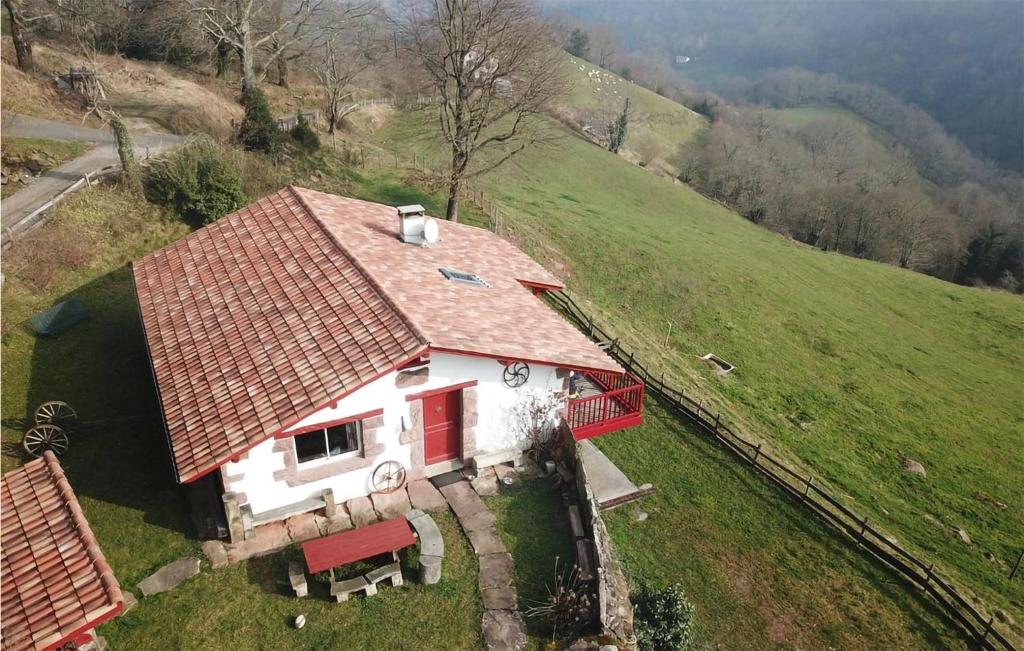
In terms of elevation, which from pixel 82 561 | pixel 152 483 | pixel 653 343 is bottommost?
pixel 653 343

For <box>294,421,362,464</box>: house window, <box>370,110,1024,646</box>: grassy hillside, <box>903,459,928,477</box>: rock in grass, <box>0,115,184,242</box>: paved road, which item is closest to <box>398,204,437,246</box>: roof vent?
<box>294,421,362,464</box>: house window

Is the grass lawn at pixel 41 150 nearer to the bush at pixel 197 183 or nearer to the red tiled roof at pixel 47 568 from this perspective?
the bush at pixel 197 183

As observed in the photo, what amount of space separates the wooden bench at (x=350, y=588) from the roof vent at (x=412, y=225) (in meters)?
10.2

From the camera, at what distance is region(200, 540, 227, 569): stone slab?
1190cm

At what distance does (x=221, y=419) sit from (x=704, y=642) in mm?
10828

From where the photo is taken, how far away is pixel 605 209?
48844 millimetres

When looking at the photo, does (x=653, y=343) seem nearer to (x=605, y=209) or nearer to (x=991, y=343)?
(x=605, y=209)

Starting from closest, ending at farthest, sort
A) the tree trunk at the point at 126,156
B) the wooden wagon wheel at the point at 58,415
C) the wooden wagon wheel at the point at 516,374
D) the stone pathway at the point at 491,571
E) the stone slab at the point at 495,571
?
the stone pathway at the point at 491,571, the stone slab at the point at 495,571, the wooden wagon wheel at the point at 516,374, the wooden wagon wheel at the point at 58,415, the tree trunk at the point at 126,156

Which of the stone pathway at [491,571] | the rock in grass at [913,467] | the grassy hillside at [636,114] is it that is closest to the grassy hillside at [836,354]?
the rock in grass at [913,467]

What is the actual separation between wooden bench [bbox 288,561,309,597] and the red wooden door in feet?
12.1

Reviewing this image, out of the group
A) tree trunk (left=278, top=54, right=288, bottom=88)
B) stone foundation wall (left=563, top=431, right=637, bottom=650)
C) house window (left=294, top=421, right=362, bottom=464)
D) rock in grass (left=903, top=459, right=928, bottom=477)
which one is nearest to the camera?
stone foundation wall (left=563, top=431, right=637, bottom=650)

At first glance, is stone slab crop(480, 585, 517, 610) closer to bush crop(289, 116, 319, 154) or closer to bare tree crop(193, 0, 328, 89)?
bush crop(289, 116, 319, 154)

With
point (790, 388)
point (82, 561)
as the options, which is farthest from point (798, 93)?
point (82, 561)

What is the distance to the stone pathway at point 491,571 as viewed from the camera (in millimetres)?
10977
